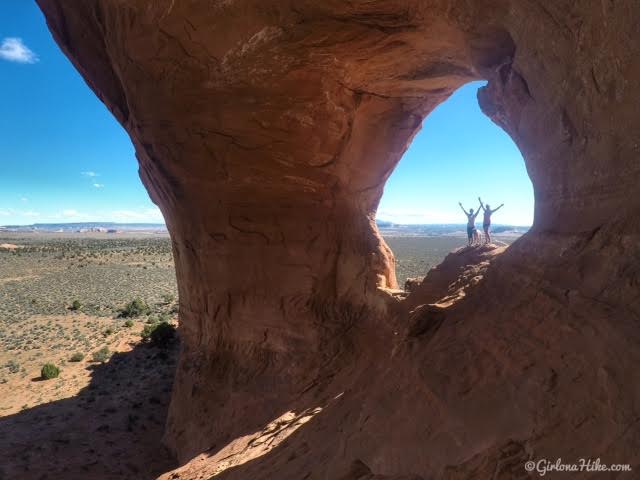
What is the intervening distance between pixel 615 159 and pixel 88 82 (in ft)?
31.6

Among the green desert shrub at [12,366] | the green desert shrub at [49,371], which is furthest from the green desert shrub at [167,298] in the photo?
the green desert shrub at [49,371]

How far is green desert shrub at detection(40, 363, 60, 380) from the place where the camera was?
1355 cm

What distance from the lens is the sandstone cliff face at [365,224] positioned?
8.20 ft

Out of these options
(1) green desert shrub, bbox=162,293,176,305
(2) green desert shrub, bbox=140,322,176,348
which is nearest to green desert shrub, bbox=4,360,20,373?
(2) green desert shrub, bbox=140,322,176,348

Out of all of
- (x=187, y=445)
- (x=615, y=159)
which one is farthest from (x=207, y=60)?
(x=187, y=445)

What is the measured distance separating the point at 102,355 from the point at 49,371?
76.1 inches

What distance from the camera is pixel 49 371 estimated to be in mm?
13664

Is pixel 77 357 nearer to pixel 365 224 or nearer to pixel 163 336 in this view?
pixel 163 336

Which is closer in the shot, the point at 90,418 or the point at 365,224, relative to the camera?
the point at 365,224

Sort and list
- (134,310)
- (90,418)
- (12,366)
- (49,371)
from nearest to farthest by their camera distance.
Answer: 1. (90,418)
2. (49,371)
3. (12,366)
4. (134,310)

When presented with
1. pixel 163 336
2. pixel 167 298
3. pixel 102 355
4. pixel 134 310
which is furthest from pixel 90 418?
pixel 167 298

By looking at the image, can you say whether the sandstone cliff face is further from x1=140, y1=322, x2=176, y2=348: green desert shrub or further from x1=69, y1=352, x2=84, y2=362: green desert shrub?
x1=69, y1=352, x2=84, y2=362: green desert shrub

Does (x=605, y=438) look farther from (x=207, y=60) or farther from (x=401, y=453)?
(x=207, y=60)

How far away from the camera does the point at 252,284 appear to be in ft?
26.9
